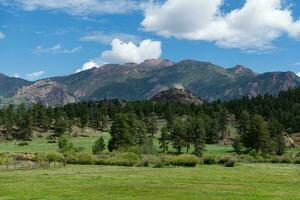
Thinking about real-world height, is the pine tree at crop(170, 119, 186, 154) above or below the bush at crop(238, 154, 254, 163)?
above

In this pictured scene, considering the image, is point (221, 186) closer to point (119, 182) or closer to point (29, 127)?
point (119, 182)

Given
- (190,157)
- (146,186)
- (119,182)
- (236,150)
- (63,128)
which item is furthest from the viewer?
(63,128)

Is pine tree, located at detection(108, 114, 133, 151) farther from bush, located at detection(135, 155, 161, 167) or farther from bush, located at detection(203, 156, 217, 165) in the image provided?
bush, located at detection(203, 156, 217, 165)

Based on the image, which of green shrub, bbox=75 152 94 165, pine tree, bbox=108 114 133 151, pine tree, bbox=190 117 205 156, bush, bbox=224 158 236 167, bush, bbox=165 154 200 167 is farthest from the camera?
pine tree, bbox=190 117 205 156

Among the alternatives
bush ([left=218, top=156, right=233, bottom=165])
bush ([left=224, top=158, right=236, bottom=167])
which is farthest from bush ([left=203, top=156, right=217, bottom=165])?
bush ([left=224, top=158, right=236, bottom=167])

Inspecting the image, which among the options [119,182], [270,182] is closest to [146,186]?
[119,182]

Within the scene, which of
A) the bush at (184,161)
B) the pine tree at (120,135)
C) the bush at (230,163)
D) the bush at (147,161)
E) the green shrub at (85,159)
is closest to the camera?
the bush at (147,161)

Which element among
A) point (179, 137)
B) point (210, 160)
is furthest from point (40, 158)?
point (179, 137)

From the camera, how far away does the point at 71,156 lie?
352ft

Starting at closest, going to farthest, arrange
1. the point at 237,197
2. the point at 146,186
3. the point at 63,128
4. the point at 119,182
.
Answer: the point at 237,197, the point at 146,186, the point at 119,182, the point at 63,128

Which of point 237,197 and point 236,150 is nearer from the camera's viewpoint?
point 237,197

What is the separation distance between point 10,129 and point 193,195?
15932cm

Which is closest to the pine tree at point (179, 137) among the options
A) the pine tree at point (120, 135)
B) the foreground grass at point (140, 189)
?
the pine tree at point (120, 135)

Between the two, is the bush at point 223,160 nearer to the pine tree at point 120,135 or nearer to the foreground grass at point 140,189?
the pine tree at point 120,135
